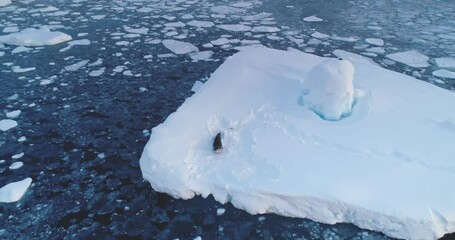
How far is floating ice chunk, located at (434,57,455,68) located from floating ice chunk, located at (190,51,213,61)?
98.7 inches

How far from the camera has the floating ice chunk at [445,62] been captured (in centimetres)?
343

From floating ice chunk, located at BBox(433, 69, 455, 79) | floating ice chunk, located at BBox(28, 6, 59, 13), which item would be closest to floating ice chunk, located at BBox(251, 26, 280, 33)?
floating ice chunk, located at BBox(433, 69, 455, 79)

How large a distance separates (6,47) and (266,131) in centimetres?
366

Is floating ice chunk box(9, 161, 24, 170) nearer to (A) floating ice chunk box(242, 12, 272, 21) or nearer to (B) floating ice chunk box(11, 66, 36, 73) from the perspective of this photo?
(B) floating ice chunk box(11, 66, 36, 73)

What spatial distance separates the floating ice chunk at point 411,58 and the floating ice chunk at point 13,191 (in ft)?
12.0

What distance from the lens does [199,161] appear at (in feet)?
6.07

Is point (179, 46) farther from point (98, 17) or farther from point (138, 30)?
point (98, 17)

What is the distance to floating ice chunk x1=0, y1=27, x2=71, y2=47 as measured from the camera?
3965 mm

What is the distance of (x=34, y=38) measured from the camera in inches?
159

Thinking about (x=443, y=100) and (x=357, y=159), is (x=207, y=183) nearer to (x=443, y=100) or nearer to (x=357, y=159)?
(x=357, y=159)

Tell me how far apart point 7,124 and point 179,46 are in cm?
207

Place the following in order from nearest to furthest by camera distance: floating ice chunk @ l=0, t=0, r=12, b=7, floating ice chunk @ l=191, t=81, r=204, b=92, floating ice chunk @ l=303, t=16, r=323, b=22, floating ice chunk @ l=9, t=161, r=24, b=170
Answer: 1. floating ice chunk @ l=9, t=161, r=24, b=170
2. floating ice chunk @ l=191, t=81, r=204, b=92
3. floating ice chunk @ l=303, t=16, r=323, b=22
4. floating ice chunk @ l=0, t=0, r=12, b=7

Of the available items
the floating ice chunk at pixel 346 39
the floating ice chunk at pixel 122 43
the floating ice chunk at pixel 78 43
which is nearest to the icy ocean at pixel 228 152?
the floating ice chunk at pixel 78 43

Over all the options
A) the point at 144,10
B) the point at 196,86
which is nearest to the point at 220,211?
the point at 196,86
